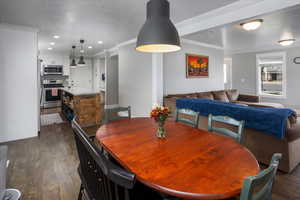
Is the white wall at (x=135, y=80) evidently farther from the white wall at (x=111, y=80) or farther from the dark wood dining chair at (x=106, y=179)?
the dark wood dining chair at (x=106, y=179)

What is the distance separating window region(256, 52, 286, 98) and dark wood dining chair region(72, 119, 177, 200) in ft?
23.9

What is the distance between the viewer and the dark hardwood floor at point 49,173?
6.68 feet

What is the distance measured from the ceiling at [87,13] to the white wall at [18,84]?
328mm

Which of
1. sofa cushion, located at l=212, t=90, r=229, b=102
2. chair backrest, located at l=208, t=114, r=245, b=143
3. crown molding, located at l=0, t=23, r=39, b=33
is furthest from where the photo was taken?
sofa cushion, located at l=212, t=90, r=229, b=102

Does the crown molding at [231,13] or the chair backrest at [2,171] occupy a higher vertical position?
the crown molding at [231,13]

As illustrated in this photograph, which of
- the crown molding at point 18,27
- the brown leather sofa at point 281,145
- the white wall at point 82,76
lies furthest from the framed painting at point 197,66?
the white wall at point 82,76

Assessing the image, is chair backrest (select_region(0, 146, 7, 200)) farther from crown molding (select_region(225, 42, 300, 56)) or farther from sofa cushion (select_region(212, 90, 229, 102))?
crown molding (select_region(225, 42, 300, 56))

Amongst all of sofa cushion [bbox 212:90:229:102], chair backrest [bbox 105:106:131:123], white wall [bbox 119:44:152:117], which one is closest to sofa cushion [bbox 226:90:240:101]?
sofa cushion [bbox 212:90:229:102]

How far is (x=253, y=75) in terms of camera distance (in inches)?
285

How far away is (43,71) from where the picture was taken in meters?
7.54

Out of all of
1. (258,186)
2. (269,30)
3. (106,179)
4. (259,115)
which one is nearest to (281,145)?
(259,115)

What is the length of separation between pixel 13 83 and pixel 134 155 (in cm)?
371

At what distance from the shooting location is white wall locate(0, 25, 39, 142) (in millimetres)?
3600

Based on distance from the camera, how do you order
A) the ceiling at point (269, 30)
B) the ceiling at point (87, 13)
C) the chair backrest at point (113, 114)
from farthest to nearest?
1. the ceiling at point (269, 30)
2. the ceiling at point (87, 13)
3. the chair backrest at point (113, 114)
